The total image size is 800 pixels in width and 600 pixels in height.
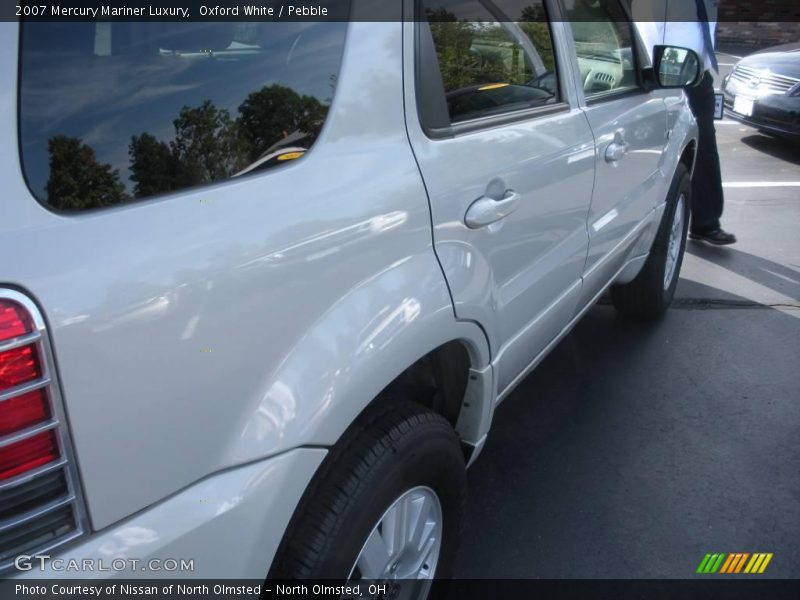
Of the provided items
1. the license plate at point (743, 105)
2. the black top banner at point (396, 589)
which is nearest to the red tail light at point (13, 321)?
the black top banner at point (396, 589)

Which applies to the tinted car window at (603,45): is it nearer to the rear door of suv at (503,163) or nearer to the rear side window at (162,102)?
the rear door of suv at (503,163)

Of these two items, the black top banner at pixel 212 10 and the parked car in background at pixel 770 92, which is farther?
the parked car in background at pixel 770 92

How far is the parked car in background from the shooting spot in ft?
25.5

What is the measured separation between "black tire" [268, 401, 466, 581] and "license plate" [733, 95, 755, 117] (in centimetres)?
794

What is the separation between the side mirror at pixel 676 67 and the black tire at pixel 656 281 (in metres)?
0.64

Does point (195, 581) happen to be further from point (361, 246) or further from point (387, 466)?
point (361, 246)

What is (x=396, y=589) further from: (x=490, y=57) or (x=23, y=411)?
(x=490, y=57)

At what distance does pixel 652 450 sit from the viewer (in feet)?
9.75

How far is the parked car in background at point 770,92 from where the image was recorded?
7.79m

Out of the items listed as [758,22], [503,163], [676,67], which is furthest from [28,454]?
[758,22]

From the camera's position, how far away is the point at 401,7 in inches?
64.1

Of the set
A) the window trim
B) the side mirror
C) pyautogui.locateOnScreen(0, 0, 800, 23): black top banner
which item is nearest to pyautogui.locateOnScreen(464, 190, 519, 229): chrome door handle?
the window trim

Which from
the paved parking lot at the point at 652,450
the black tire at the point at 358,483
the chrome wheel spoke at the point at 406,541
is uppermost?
the black tire at the point at 358,483

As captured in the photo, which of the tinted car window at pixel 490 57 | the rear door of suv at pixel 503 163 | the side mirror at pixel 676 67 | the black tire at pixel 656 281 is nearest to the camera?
the rear door of suv at pixel 503 163
